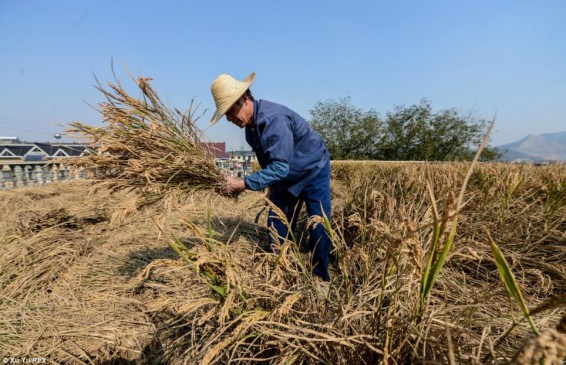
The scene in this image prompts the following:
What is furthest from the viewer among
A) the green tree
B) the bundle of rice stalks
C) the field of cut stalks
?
the green tree

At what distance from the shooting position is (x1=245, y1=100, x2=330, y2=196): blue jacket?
207cm

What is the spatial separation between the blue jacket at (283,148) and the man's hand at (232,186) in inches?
2.7

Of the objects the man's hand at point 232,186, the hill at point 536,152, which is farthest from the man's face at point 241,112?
the hill at point 536,152

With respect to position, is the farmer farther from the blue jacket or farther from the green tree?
the green tree

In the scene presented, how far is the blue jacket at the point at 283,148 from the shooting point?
207 cm

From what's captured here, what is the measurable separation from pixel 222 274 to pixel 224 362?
33cm

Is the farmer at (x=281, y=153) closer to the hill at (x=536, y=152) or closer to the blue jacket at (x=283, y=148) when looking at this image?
the blue jacket at (x=283, y=148)

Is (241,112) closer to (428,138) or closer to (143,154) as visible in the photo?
(143,154)

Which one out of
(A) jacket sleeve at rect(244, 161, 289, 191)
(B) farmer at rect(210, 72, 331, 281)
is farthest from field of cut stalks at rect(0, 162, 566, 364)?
(A) jacket sleeve at rect(244, 161, 289, 191)

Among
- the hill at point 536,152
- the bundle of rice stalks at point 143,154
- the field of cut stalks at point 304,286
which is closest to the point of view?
the field of cut stalks at point 304,286

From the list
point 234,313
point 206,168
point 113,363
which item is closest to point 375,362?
point 234,313

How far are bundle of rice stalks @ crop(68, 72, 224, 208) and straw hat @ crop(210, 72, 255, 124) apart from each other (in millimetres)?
311

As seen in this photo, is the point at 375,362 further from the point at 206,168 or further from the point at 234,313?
the point at 206,168

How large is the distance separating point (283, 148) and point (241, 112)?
A: 48 cm
